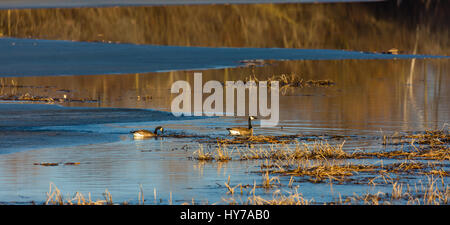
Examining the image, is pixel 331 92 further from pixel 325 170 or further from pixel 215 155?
pixel 325 170

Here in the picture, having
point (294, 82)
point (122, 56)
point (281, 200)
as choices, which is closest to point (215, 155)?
point (281, 200)

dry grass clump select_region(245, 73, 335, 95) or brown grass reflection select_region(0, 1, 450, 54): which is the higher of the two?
brown grass reflection select_region(0, 1, 450, 54)

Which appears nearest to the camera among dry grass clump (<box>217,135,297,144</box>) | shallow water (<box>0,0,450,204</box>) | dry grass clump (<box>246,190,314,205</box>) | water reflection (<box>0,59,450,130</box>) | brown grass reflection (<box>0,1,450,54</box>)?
dry grass clump (<box>246,190,314,205</box>)

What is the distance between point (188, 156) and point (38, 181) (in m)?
3.45

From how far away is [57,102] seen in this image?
29.0 meters

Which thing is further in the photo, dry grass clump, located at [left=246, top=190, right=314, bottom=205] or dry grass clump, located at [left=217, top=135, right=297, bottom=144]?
dry grass clump, located at [left=217, top=135, right=297, bottom=144]

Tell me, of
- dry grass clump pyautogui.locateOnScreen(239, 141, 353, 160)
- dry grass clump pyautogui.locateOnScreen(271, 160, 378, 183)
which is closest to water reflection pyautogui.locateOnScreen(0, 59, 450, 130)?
dry grass clump pyautogui.locateOnScreen(239, 141, 353, 160)

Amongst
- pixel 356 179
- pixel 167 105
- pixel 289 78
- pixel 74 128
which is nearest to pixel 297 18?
pixel 289 78

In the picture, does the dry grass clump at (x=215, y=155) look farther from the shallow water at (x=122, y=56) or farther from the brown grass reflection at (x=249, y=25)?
the brown grass reflection at (x=249, y=25)

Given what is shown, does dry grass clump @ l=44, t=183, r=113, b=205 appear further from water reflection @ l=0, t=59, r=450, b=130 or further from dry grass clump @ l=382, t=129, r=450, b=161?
water reflection @ l=0, t=59, r=450, b=130

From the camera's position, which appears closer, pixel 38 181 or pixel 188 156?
pixel 38 181

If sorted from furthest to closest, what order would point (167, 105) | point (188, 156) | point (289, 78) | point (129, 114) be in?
point (289, 78)
point (167, 105)
point (129, 114)
point (188, 156)

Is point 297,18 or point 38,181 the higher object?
point 297,18
